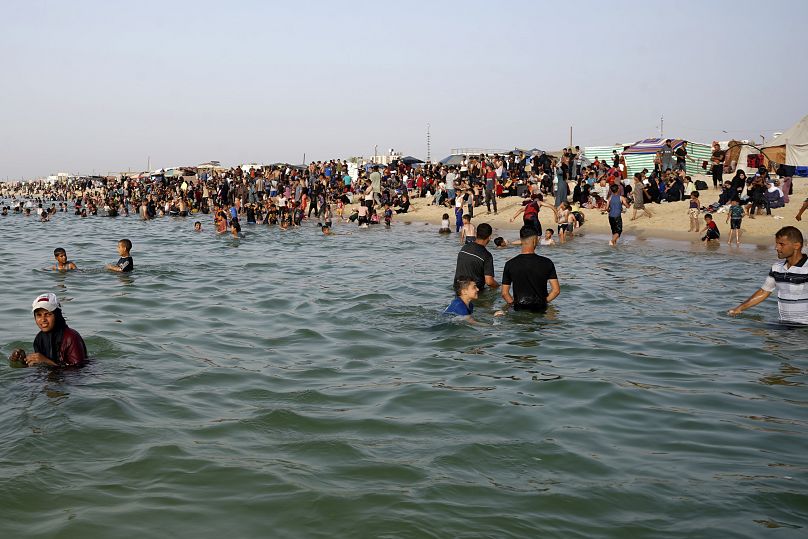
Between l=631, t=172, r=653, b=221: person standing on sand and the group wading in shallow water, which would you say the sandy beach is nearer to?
l=631, t=172, r=653, b=221: person standing on sand

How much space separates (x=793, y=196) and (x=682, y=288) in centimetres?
1614

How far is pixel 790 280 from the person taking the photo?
9086mm

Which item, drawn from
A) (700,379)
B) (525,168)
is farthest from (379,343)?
(525,168)

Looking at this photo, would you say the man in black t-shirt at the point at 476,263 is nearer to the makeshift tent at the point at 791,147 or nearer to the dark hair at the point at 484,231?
the dark hair at the point at 484,231

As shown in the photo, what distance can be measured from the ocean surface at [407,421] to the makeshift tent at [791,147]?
2400 centimetres

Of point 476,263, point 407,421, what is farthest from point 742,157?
point 407,421

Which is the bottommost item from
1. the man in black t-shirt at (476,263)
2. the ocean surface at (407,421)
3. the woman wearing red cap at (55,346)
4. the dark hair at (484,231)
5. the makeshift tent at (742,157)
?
the ocean surface at (407,421)

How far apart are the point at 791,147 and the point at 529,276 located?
28.8m

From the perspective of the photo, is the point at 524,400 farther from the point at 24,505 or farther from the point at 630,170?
the point at 630,170

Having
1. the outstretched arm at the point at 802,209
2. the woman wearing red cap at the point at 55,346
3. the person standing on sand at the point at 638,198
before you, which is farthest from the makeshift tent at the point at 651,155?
the woman wearing red cap at the point at 55,346

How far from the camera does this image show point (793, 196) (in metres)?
27.4

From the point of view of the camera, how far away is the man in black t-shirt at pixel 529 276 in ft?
34.0

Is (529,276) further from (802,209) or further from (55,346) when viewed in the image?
(802,209)

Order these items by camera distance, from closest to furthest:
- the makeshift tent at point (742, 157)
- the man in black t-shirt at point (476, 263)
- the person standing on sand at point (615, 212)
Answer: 1. the man in black t-shirt at point (476, 263)
2. the person standing on sand at point (615, 212)
3. the makeshift tent at point (742, 157)
